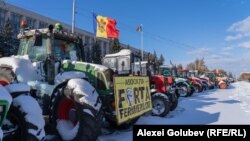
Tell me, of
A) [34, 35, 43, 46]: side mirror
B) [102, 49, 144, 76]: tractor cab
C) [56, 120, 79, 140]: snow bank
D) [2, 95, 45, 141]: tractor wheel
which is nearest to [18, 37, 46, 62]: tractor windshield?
[34, 35, 43, 46]: side mirror

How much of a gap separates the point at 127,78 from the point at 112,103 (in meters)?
0.66

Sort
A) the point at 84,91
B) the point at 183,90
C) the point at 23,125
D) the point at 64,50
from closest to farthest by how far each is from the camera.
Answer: the point at 23,125
the point at 84,91
the point at 64,50
the point at 183,90

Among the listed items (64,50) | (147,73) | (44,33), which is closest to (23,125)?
(44,33)

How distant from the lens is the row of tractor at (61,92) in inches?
193

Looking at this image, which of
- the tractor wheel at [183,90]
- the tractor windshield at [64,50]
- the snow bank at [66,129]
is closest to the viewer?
the snow bank at [66,129]

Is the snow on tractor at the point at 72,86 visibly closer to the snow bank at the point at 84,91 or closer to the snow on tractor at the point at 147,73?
the snow bank at the point at 84,91

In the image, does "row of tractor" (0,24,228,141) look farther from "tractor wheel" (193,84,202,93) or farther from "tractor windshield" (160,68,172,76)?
"tractor wheel" (193,84,202,93)

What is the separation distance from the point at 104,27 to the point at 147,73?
10.3m

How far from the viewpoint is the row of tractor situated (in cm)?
491

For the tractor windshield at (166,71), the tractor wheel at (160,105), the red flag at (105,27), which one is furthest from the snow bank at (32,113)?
the red flag at (105,27)

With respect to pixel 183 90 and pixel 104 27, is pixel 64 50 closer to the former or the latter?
pixel 104 27

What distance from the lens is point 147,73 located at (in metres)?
13.4

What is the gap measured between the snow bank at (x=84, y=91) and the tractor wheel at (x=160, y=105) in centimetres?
549

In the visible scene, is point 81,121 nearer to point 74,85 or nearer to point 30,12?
point 74,85
